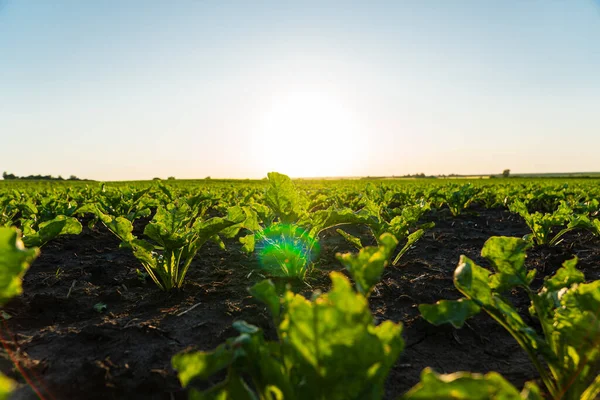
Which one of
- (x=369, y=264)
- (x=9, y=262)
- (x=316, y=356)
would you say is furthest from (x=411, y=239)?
(x=9, y=262)

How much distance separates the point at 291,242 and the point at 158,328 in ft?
4.53

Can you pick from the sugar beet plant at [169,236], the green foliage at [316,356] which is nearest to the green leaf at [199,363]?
the green foliage at [316,356]

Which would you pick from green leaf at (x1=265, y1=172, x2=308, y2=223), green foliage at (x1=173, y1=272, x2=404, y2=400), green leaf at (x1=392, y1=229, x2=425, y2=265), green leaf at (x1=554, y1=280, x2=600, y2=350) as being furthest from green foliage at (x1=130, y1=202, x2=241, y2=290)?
green leaf at (x1=554, y1=280, x2=600, y2=350)

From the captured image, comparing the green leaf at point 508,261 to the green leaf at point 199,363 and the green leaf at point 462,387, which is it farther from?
the green leaf at point 199,363

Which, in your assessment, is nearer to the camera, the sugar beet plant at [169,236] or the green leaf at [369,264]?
the green leaf at [369,264]

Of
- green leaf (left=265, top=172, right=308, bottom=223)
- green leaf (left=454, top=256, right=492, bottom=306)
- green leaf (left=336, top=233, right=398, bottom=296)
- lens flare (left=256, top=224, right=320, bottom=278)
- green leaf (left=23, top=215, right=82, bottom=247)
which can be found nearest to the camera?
green leaf (left=336, top=233, right=398, bottom=296)

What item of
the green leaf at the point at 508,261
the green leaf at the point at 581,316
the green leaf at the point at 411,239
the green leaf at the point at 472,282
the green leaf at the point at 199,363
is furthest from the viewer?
the green leaf at the point at 411,239

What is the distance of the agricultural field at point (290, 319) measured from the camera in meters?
1.01

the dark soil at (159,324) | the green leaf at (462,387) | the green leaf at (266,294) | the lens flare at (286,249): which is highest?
the green leaf at (266,294)

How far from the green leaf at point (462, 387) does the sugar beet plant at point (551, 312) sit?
1.65ft

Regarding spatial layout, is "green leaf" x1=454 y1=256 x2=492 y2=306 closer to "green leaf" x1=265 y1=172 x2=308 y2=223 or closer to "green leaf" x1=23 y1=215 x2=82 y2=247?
"green leaf" x1=265 y1=172 x2=308 y2=223

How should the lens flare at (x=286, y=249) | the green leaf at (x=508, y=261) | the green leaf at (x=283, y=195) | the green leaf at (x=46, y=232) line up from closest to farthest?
the green leaf at (x=508, y=261), the green leaf at (x=46, y=232), the lens flare at (x=286, y=249), the green leaf at (x=283, y=195)

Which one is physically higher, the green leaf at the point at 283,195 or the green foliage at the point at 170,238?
the green leaf at the point at 283,195

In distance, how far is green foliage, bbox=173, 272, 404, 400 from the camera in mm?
925
